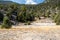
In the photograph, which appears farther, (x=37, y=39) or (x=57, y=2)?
(x=57, y=2)

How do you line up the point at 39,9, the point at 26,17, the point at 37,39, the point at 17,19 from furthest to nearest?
the point at 39,9 < the point at 26,17 < the point at 17,19 < the point at 37,39

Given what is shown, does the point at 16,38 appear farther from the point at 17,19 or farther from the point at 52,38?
the point at 17,19

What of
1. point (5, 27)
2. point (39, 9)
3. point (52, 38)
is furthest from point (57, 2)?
point (39, 9)

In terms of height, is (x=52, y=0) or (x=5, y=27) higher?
(x=52, y=0)

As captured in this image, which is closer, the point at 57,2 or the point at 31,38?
the point at 31,38

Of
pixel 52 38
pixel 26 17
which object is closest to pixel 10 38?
pixel 52 38

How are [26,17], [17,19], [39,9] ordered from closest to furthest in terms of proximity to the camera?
[17,19] < [26,17] < [39,9]

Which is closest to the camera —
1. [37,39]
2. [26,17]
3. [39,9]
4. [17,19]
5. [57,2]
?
[37,39]

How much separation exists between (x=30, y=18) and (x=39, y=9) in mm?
25116

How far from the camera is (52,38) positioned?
46.7 ft

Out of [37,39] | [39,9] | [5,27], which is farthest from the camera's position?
[39,9]

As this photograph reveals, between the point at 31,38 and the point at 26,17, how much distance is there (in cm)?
3056

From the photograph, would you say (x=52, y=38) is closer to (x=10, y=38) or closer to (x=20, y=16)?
(x=10, y=38)

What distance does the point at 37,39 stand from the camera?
13688 mm
